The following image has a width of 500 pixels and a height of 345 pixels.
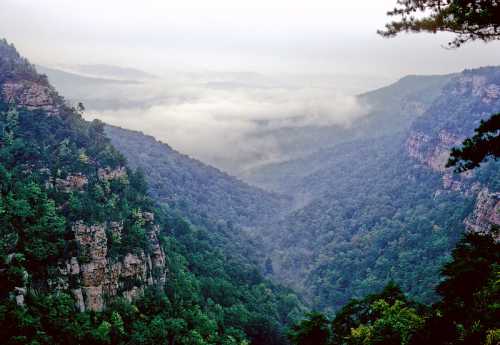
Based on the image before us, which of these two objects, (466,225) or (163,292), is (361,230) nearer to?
(466,225)

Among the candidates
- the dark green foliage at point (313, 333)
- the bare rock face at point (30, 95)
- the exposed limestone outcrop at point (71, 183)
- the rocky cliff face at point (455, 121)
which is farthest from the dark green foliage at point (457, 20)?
the rocky cliff face at point (455, 121)

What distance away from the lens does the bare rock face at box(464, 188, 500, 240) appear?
7031cm

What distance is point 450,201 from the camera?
354 ft

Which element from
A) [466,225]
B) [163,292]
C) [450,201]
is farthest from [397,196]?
[163,292]

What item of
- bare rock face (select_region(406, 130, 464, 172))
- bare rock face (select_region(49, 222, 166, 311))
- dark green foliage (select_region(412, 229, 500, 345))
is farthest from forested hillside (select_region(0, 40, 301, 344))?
bare rock face (select_region(406, 130, 464, 172))

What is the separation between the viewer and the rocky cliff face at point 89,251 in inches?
1635

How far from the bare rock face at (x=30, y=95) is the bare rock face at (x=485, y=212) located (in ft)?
199

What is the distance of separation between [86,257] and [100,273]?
1897 mm

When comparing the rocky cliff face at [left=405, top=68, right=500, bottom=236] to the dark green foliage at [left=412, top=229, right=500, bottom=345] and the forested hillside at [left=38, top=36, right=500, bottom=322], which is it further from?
the dark green foliage at [left=412, top=229, right=500, bottom=345]

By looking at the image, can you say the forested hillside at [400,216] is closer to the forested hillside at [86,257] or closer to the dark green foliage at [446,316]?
the dark green foliage at [446,316]

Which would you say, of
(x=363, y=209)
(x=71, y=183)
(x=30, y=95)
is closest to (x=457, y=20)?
(x=71, y=183)

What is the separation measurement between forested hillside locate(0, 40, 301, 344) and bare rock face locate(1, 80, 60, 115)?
15 centimetres

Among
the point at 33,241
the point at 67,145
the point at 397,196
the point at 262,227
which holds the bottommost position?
the point at 262,227

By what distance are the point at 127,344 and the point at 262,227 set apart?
12319 centimetres
